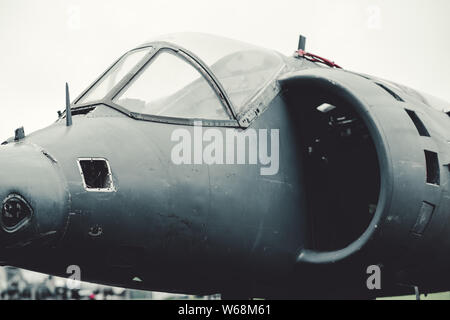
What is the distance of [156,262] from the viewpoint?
3.96 meters

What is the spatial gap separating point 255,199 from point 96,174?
1.28m

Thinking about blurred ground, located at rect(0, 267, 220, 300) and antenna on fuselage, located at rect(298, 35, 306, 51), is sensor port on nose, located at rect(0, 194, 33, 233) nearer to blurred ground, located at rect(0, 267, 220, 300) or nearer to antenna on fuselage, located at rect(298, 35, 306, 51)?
antenna on fuselage, located at rect(298, 35, 306, 51)

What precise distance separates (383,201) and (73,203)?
2192 millimetres

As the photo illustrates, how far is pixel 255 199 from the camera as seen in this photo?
4414mm

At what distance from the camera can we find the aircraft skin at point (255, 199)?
11.8 feet

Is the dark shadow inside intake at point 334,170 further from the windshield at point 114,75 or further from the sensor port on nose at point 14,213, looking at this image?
the sensor port on nose at point 14,213

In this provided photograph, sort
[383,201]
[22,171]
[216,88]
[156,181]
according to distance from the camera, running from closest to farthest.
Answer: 1. [22,171]
2. [156,181]
3. [383,201]
4. [216,88]

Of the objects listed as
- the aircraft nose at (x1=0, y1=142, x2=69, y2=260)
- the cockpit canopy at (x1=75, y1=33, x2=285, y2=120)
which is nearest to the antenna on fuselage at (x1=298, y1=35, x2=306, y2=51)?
the cockpit canopy at (x1=75, y1=33, x2=285, y2=120)

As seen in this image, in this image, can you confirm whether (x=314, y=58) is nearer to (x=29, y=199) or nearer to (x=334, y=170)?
(x=334, y=170)

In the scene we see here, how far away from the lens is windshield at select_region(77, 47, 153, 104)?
186 inches

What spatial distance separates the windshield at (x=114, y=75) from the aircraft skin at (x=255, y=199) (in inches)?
4.8

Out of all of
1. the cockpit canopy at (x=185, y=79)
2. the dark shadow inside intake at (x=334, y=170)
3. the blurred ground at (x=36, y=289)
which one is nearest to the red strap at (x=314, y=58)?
the cockpit canopy at (x=185, y=79)
